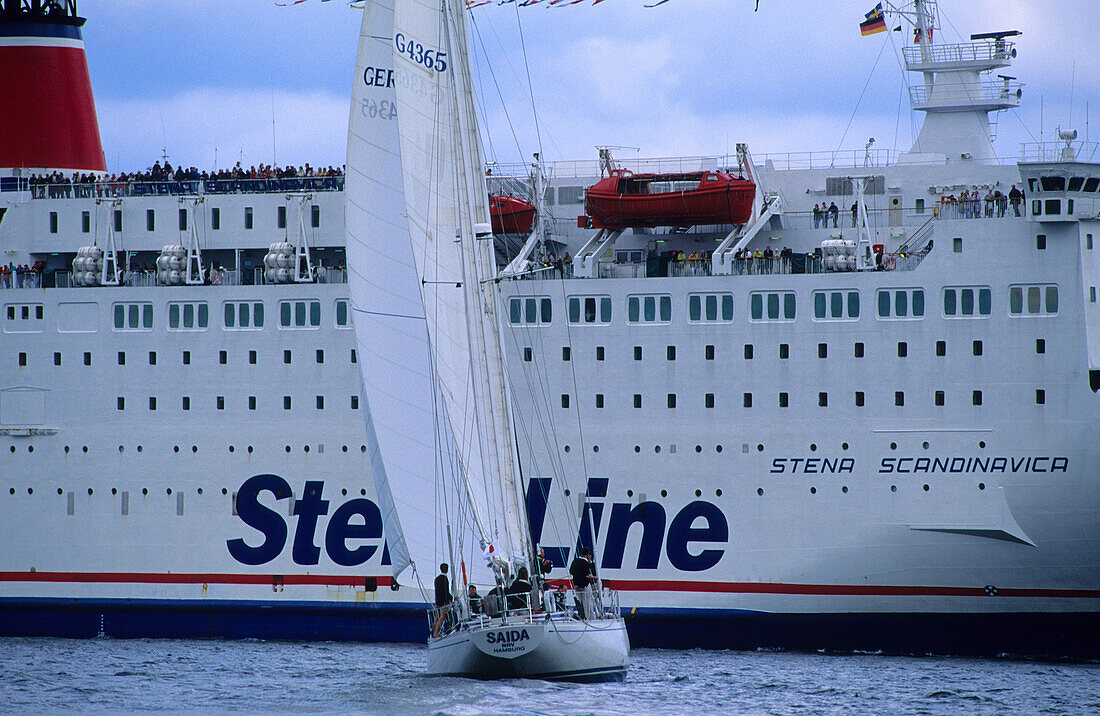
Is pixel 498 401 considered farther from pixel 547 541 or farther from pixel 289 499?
pixel 289 499

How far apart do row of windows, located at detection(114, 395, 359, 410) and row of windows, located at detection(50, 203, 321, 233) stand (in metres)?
3.57

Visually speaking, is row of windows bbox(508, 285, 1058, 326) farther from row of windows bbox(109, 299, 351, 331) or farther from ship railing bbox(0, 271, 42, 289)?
ship railing bbox(0, 271, 42, 289)

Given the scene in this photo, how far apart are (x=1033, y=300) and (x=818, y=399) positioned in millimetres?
3967

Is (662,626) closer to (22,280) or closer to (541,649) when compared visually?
(541,649)

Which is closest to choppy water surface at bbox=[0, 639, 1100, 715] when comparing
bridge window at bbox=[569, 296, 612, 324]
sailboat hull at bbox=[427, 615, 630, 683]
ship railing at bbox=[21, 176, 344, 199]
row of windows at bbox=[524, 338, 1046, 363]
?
sailboat hull at bbox=[427, 615, 630, 683]

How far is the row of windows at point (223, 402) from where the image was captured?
1201 inches

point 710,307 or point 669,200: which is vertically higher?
point 669,200

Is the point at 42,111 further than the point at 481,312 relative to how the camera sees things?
Yes

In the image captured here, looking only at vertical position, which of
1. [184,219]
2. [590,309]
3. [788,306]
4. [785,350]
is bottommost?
[785,350]

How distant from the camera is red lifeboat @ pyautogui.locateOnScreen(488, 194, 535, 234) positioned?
3100 cm

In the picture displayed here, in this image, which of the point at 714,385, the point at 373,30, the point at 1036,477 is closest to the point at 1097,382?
the point at 1036,477

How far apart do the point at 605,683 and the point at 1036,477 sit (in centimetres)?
911

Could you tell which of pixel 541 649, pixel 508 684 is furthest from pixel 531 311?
pixel 508 684

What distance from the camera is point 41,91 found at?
3612 centimetres
